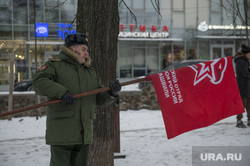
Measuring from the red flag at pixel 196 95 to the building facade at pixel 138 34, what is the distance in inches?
703

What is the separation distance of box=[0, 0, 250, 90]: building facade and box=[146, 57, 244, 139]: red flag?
1787 cm

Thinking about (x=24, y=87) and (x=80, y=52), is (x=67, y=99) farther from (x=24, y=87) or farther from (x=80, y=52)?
(x=24, y=87)

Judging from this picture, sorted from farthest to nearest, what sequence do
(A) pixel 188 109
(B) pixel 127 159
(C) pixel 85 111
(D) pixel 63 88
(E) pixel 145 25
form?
(E) pixel 145 25 < (B) pixel 127 159 < (A) pixel 188 109 < (C) pixel 85 111 < (D) pixel 63 88

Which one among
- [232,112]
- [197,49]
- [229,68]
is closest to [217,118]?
[232,112]

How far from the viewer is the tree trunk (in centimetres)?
382

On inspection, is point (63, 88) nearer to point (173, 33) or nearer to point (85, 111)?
point (85, 111)

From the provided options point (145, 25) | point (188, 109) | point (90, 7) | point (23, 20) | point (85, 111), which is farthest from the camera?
point (145, 25)

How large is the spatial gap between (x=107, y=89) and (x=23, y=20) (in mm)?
19999

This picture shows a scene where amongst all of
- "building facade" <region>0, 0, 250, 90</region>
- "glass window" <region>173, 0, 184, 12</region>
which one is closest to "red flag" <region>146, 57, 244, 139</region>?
"building facade" <region>0, 0, 250, 90</region>

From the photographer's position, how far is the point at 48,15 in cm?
2119

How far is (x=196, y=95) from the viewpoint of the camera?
3.56 meters

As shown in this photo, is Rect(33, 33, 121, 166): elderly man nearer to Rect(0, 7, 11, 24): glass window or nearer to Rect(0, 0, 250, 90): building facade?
Rect(0, 0, 250, 90): building facade

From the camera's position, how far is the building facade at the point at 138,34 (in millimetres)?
20750

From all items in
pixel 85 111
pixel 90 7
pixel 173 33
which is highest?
pixel 173 33
